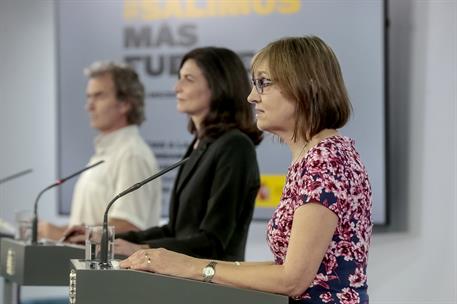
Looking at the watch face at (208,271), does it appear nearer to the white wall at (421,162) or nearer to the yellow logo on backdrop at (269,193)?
the white wall at (421,162)

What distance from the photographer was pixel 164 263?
199cm

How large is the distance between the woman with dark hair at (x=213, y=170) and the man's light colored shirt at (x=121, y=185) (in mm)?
484

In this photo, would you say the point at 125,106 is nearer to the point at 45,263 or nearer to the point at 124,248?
the point at 45,263

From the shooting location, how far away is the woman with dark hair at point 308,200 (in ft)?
6.26

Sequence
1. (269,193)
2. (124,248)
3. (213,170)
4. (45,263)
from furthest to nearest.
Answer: (269,193) < (213,170) < (45,263) < (124,248)

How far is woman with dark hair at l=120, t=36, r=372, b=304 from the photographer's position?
1909 millimetres

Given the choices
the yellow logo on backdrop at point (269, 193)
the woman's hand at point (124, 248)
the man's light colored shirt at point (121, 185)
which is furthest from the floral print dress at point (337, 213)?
the yellow logo on backdrop at point (269, 193)

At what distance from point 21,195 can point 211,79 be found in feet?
10.1

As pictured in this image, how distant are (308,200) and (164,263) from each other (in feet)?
1.16

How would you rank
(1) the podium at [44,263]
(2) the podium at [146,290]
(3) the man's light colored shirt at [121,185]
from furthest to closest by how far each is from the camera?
(3) the man's light colored shirt at [121,185], (1) the podium at [44,263], (2) the podium at [146,290]

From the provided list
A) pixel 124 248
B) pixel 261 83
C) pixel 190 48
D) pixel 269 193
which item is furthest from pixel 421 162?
pixel 261 83

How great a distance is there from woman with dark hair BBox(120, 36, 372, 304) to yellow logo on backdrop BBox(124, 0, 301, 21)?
2.23 metres

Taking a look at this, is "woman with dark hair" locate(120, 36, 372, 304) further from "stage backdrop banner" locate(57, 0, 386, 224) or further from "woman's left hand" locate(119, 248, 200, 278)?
"stage backdrop banner" locate(57, 0, 386, 224)

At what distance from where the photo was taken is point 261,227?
4.61 m
